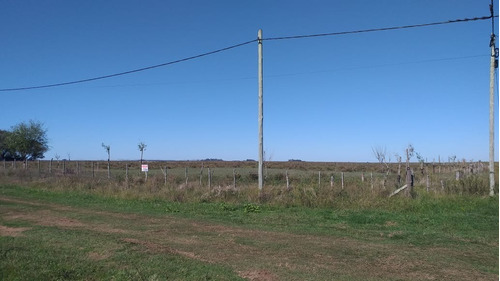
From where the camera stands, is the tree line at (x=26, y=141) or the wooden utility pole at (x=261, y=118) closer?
the wooden utility pole at (x=261, y=118)

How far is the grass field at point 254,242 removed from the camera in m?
6.63

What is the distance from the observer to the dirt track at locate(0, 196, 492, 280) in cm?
662

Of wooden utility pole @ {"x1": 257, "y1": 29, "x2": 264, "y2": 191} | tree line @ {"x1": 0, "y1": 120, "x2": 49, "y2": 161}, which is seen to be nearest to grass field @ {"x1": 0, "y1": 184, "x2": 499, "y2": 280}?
wooden utility pole @ {"x1": 257, "y1": 29, "x2": 264, "y2": 191}

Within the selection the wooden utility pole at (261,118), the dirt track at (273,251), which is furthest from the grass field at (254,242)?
the wooden utility pole at (261,118)

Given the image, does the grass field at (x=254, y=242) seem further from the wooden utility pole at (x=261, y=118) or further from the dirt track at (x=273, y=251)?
the wooden utility pole at (x=261, y=118)

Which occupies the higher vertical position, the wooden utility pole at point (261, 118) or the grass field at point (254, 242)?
the wooden utility pole at point (261, 118)

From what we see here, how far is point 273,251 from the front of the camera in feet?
26.4

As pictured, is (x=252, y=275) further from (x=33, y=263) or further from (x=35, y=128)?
(x=35, y=128)

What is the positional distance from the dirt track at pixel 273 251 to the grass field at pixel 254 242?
18mm

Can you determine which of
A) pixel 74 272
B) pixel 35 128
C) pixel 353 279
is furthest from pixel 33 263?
pixel 35 128

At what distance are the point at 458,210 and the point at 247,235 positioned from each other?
845cm

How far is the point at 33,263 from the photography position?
713 cm

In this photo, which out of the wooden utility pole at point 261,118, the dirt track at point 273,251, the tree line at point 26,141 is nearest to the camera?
the dirt track at point 273,251

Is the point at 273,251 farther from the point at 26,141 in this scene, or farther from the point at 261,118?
the point at 26,141
